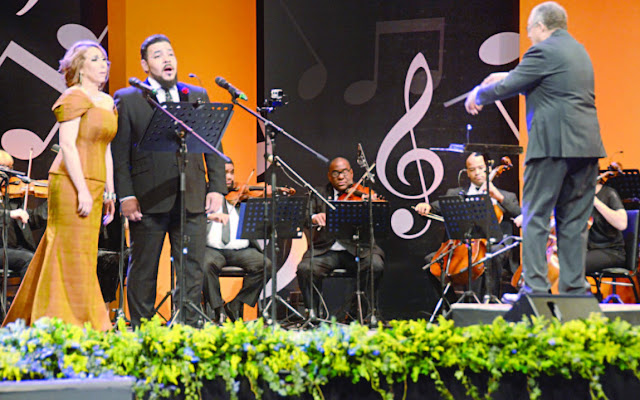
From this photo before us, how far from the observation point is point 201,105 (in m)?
4.21

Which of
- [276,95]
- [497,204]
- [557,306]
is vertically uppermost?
[276,95]

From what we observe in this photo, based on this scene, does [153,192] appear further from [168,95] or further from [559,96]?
[559,96]

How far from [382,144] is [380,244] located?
1.00 m

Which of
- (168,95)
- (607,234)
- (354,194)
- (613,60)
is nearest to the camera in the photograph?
(168,95)

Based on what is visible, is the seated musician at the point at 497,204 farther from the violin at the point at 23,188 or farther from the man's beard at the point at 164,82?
the violin at the point at 23,188

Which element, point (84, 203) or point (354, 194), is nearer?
point (84, 203)

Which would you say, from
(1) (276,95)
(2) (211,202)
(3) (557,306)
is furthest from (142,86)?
(3) (557,306)

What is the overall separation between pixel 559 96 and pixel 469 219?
7.00 feet

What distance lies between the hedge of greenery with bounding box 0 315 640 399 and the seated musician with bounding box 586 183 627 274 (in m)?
3.39

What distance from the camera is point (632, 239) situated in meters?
6.36

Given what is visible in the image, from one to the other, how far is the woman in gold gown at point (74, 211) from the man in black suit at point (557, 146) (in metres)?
2.27

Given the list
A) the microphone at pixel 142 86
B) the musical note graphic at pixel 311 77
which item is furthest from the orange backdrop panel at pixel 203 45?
the microphone at pixel 142 86

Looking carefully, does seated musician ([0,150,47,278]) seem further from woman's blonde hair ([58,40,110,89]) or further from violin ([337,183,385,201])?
Answer: violin ([337,183,385,201])

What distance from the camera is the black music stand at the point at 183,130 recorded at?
13.7ft
